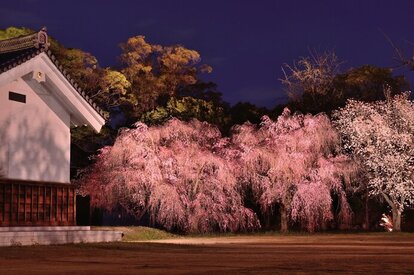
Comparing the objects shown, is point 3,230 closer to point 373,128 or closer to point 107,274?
point 107,274

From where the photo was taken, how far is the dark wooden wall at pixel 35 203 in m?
22.1

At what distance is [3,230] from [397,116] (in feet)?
75.5

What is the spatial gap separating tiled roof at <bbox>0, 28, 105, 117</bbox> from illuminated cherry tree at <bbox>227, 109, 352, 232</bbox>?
11.4 metres

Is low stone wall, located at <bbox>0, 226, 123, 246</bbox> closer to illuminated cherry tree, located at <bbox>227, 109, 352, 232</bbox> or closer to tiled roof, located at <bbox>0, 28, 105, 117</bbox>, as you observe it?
tiled roof, located at <bbox>0, 28, 105, 117</bbox>

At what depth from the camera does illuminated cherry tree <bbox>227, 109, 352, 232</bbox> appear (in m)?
34.4

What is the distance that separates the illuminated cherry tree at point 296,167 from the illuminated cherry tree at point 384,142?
5.09 feet

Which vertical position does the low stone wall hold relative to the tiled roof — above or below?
below

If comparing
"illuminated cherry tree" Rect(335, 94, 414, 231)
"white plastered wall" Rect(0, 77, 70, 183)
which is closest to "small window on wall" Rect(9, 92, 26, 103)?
"white plastered wall" Rect(0, 77, 70, 183)

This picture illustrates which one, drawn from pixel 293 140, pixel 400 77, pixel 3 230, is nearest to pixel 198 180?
pixel 293 140

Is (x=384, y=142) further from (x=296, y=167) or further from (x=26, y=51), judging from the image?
(x=26, y=51)

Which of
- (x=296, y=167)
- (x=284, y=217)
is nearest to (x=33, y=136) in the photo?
(x=296, y=167)

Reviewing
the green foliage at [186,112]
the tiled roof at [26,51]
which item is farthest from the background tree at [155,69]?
the tiled roof at [26,51]

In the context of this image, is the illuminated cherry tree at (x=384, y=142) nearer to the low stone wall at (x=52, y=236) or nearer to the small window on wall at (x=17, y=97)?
the low stone wall at (x=52, y=236)

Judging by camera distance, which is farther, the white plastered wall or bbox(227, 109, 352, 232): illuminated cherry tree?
bbox(227, 109, 352, 232): illuminated cherry tree
